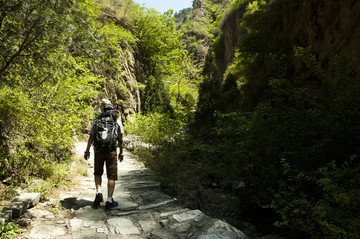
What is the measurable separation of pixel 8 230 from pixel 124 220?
52.9 inches

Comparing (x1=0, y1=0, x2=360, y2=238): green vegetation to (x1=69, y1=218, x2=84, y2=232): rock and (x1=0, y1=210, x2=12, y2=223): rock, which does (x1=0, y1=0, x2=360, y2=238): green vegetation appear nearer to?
(x1=0, y1=210, x2=12, y2=223): rock

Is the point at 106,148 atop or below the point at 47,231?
atop

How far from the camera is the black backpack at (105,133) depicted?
3.57 m

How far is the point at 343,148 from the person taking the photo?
3.20 m

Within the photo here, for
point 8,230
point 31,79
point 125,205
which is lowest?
point 125,205

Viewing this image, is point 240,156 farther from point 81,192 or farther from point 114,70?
point 114,70

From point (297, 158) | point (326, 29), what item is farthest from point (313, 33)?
point (297, 158)

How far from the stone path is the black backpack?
3.27 ft

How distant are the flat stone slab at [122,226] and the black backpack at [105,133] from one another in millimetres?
1099

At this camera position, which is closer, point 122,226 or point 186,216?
point 122,226

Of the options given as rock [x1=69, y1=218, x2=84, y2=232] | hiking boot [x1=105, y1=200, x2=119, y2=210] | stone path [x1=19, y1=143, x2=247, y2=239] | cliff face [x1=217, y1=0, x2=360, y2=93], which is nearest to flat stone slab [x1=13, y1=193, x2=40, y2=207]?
stone path [x1=19, y1=143, x2=247, y2=239]

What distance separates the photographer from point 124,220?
3.17 metres

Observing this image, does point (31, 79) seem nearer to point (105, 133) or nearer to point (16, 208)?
point (105, 133)

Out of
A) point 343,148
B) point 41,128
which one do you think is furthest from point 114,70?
point 343,148
